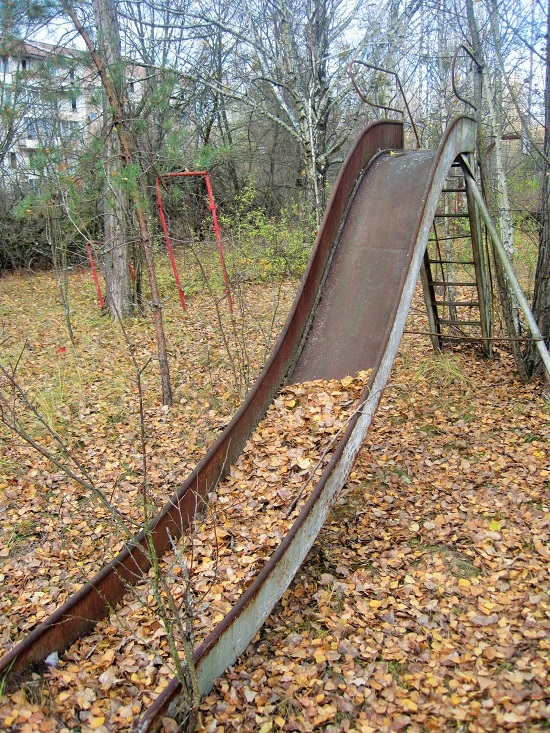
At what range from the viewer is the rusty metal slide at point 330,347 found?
3020mm

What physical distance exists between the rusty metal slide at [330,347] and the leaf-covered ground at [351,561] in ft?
0.49

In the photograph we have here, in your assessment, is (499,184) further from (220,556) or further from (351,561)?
(220,556)

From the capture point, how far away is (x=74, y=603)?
3.18 metres

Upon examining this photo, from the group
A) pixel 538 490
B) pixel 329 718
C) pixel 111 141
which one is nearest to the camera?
pixel 329 718

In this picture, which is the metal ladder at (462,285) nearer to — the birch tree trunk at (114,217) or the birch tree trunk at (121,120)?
the birch tree trunk at (121,120)

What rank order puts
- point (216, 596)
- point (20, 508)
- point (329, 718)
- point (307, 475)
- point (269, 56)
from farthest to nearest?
point (269, 56)
point (20, 508)
point (307, 475)
point (216, 596)
point (329, 718)

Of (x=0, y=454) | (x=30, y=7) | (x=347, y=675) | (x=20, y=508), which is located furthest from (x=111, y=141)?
(x=347, y=675)

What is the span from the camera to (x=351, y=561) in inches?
155

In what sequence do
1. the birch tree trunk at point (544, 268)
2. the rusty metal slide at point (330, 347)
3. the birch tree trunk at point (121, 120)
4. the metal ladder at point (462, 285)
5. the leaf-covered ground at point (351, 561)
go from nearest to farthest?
the leaf-covered ground at point (351, 561) < the rusty metal slide at point (330, 347) < the birch tree trunk at point (121, 120) < the birch tree trunk at point (544, 268) < the metal ladder at point (462, 285)

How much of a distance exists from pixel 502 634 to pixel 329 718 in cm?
107

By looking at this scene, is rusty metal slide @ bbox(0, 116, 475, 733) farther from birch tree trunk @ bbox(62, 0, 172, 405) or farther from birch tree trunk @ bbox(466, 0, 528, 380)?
birch tree trunk @ bbox(62, 0, 172, 405)

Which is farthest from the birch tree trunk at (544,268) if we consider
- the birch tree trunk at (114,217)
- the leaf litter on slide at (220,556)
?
the birch tree trunk at (114,217)

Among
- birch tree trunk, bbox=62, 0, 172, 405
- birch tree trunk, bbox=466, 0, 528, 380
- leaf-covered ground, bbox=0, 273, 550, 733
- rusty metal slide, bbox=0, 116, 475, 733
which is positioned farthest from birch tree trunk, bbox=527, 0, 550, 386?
birch tree trunk, bbox=62, 0, 172, 405

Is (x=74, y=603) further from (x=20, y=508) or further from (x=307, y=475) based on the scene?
(x=20, y=508)
